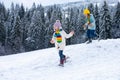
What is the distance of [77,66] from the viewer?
40.5 ft

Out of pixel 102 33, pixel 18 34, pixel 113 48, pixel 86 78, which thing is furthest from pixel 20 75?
pixel 18 34

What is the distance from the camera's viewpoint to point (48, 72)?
11758 millimetres

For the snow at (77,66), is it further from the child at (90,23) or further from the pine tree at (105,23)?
the pine tree at (105,23)

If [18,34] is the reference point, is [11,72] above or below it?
above

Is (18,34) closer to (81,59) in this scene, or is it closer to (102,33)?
(102,33)

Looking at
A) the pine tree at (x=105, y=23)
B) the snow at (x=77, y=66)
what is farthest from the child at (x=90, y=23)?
the pine tree at (x=105, y=23)

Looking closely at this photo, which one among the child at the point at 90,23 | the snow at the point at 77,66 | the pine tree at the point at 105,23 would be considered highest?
the child at the point at 90,23

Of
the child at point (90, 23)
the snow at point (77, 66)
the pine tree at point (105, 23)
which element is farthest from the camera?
the pine tree at point (105, 23)

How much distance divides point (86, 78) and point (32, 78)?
227 cm

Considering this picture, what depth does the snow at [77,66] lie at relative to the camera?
1017cm

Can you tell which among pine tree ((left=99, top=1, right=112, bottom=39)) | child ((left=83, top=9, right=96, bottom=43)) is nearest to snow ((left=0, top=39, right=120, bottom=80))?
child ((left=83, top=9, right=96, bottom=43))

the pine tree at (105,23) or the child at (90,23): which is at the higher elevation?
the child at (90,23)

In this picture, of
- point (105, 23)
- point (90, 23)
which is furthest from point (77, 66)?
point (105, 23)

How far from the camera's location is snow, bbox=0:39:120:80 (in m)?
10.2
